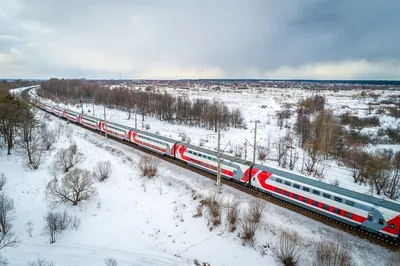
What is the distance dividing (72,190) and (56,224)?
486cm

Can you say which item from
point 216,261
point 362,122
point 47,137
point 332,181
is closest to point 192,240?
point 216,261

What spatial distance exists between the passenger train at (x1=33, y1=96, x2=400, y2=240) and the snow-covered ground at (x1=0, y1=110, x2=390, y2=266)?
50.1 inches

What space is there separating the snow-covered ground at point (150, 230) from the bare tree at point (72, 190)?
0.70 metres

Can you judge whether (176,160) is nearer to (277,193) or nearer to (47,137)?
(277,193)

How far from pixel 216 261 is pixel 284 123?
5452cm

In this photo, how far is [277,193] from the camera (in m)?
20.9

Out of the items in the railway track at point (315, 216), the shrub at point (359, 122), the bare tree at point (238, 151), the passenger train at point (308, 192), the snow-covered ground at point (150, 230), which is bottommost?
the snow-covered ground at point (150, 230)

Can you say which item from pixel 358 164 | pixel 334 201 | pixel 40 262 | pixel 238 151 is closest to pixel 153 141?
pixel 238 151

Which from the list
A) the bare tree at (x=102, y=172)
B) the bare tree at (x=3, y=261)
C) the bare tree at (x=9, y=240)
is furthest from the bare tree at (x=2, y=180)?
the bare tree at (x=3, y=261)

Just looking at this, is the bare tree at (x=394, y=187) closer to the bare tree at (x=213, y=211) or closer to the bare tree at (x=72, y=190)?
the bare tree at (x=213, y=211)

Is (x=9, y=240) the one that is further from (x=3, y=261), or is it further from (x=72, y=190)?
(x=72, y=190)

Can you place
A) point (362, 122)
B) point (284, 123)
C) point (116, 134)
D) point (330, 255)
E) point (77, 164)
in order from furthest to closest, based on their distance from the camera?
point (284, 123), point (362, 122), point (116, 134), point (77, 164), point (330, 255)

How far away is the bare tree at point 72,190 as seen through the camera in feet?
70.1

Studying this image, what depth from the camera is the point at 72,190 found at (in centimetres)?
2239
